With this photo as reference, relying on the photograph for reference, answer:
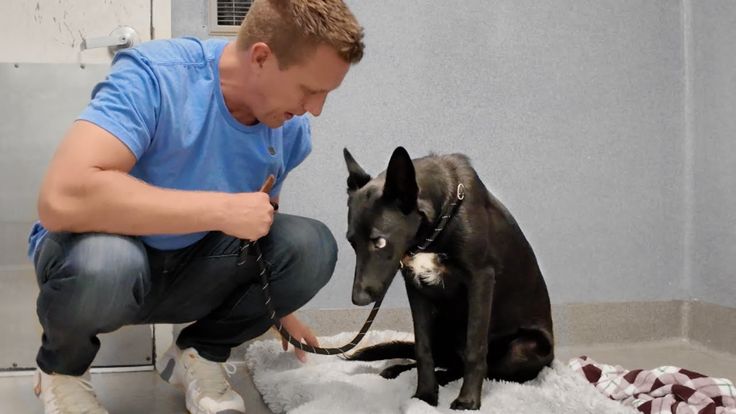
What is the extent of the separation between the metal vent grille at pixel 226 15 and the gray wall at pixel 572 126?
1.31ft

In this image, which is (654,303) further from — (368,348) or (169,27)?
(169,27)

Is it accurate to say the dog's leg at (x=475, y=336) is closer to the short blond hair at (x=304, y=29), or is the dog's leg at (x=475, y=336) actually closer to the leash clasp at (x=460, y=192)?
the leash clasp at (x=460, y=192)

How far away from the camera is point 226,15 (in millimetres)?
2488

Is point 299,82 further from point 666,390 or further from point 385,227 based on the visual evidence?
point 666,390

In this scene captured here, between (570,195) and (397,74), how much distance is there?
0.83 metres

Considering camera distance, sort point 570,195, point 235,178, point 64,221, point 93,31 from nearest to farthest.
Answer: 1. point 64,221
2. point 235,178
3. point 93,31
4. point 570,195

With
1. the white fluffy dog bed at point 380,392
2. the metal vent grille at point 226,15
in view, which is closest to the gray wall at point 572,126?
the metal vent grille at point 226,15

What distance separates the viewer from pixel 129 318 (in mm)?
1576

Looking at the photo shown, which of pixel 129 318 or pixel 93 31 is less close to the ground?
pixel 93 31

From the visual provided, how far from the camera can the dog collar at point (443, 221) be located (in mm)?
1706

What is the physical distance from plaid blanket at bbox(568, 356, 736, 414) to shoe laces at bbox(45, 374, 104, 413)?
1.33 metres

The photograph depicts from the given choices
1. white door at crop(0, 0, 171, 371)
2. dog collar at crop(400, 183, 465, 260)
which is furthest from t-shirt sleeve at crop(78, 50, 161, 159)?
white door at crop(0, 0, 171, 371)

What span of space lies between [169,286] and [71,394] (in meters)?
0.33

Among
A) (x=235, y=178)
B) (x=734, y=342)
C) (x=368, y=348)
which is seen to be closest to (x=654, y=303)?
(x=734, y=342)
